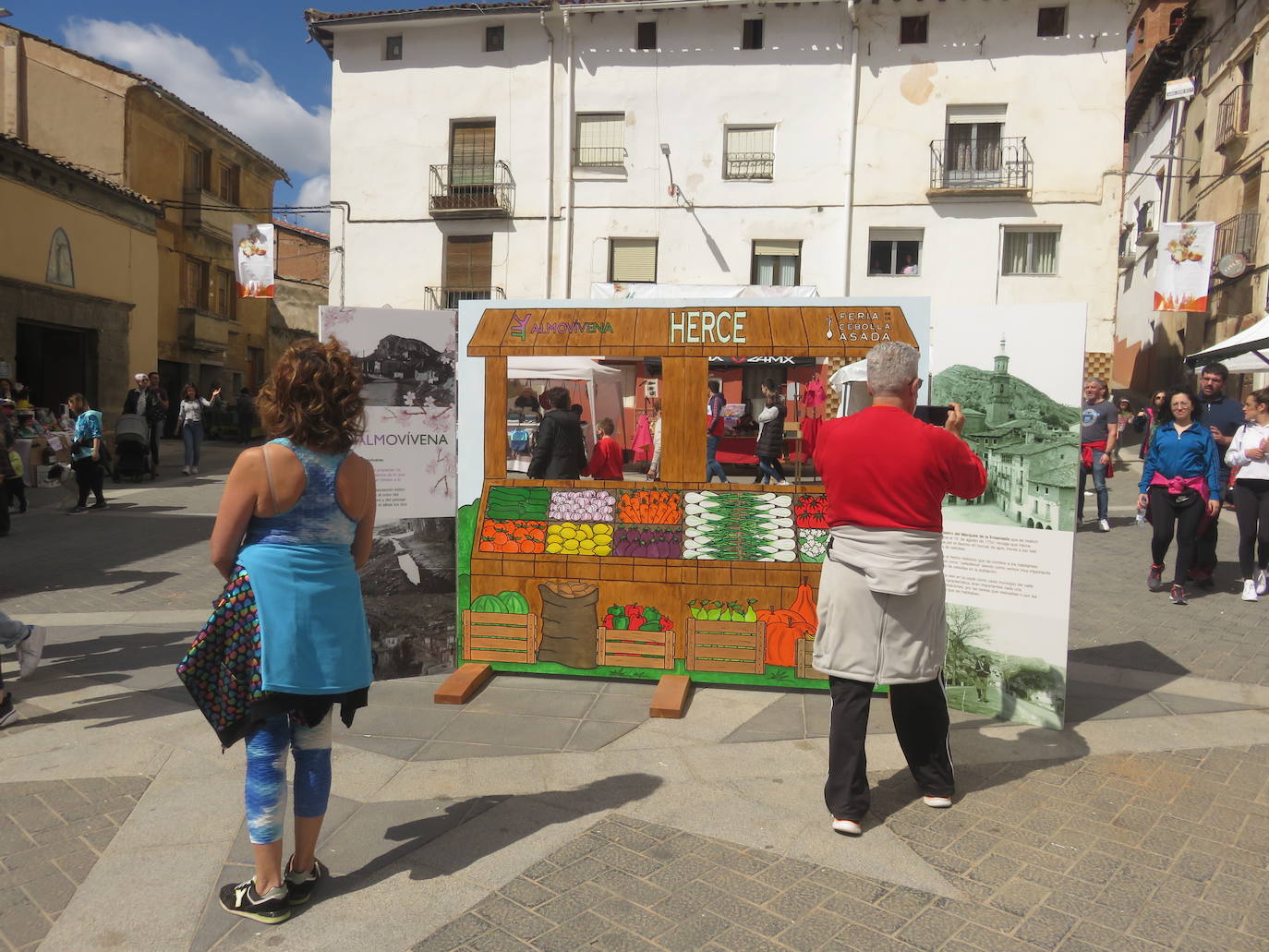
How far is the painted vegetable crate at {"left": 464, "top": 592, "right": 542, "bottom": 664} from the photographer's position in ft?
16.7

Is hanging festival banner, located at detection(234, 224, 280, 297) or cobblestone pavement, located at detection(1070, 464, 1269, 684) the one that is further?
hanging festival banner, located at detection(234, 224, 280, 297)

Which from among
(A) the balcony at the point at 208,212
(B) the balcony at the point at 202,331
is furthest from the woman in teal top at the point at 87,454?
(B) the balcony at the point at 202,331

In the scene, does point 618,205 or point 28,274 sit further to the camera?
point 618,205

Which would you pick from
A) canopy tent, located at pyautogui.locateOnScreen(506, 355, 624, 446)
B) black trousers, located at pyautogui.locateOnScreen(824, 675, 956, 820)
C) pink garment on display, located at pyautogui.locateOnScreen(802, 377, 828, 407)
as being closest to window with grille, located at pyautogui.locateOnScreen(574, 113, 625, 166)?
pink garment on display, located at pyautogui.locateOnScreen(802, 377, 828, 407)

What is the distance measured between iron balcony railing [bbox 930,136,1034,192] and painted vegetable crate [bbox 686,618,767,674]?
1894 cm

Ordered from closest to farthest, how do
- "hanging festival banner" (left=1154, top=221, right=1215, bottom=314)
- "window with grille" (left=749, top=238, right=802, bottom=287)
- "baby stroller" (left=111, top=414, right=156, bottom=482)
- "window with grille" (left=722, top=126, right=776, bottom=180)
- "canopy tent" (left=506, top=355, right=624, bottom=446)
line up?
"canopy tent" (left=506, top=355, right=624, bottom=446), "baby stroller" (left=111, top=414, right=156, bottom=482), "hanging festival banner" (left=1154, top=221, right=1215, bottom=314), "window with grille" (left=722, top=126, right=776, bottom=180), "window with grille" (left=749, top=238, right=802, bottom=287)

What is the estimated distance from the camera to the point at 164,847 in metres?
3.17

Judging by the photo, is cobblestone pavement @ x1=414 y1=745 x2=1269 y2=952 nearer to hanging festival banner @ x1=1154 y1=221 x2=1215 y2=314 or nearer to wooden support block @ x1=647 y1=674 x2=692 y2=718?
wooden support block @ x1=647 y1=674 x2=692 y2=718

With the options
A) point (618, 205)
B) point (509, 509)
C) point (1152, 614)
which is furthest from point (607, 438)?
point (618, 205)

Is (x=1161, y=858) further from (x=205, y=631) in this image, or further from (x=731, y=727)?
(x=205, y=631)

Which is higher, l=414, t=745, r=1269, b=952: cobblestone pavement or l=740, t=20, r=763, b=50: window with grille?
l=740, t=20, r=763, b=50: window with grille

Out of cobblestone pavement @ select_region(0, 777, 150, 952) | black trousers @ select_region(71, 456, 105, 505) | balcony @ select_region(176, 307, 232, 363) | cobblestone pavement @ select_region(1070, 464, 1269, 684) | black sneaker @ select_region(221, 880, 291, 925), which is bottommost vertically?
cobblestone pavement @ select_region(0, 777, 150, 952)

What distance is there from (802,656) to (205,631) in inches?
123

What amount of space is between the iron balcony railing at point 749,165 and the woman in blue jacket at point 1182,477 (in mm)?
15712
